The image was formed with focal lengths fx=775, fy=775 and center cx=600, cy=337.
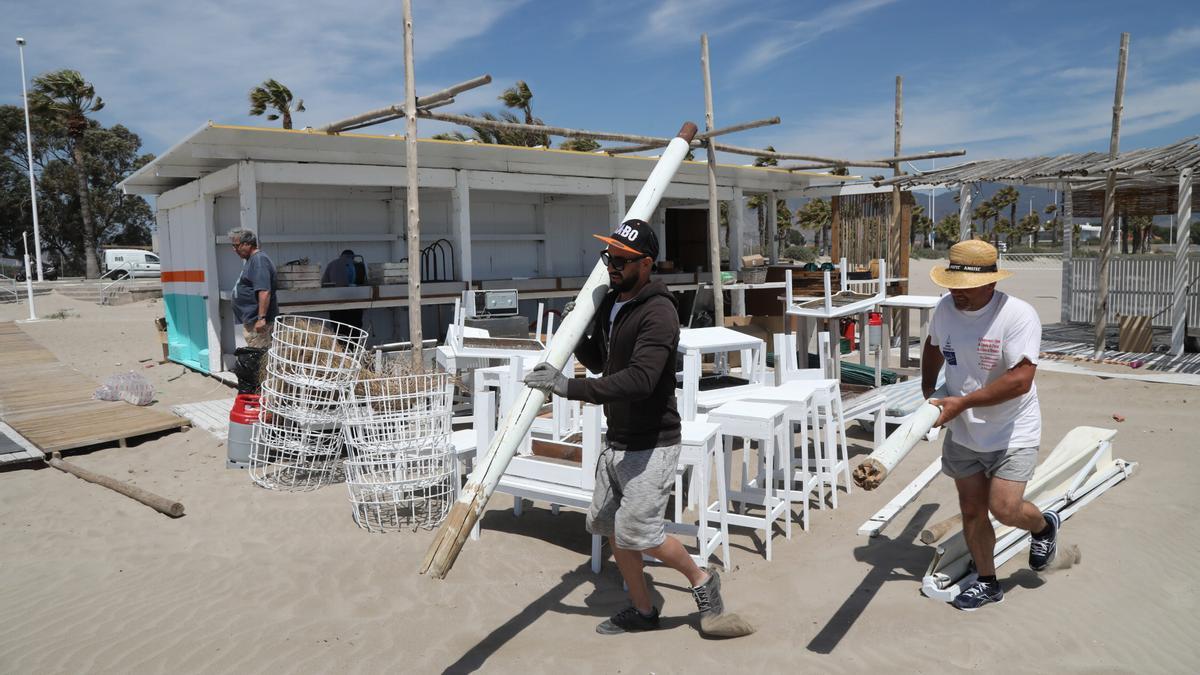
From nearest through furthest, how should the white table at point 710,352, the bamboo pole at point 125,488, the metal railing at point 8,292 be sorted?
the white table at point 710,352
the bamboo pole at point 125,488
the metal railing at point 8,292

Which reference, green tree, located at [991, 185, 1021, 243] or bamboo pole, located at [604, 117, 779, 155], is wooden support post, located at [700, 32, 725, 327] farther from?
green tree, located at [991, 185, 1021, 243]

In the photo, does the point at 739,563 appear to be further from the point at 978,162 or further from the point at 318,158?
the point at 978,162

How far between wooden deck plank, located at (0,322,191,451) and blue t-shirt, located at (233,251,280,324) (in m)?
1.47

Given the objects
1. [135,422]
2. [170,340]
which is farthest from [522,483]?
[170,340]

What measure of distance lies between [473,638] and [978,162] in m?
11.9

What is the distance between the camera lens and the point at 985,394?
126 inches

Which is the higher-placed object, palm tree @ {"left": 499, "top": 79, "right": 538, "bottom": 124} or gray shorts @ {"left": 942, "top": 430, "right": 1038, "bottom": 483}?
palm tree @ {"left": 499, "top": 79, "right": 538, "bottom": 124}

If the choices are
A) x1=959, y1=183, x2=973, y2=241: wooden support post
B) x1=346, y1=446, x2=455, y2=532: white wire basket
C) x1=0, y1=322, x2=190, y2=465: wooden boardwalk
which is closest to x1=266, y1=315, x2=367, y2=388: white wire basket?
x1=346, y1=446, x2=455, y2=532: white wire basket

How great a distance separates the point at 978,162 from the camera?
41.0 ft

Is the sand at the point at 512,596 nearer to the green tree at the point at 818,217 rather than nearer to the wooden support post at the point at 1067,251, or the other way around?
the wooden support post at the point at 1067,251

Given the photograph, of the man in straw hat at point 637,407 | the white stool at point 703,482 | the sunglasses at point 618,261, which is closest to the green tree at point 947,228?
the white stool at point 703,482

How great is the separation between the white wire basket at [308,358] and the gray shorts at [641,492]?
10.1ft

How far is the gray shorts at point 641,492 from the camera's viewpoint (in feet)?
10.7

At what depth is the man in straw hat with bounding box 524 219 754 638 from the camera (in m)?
3.09
